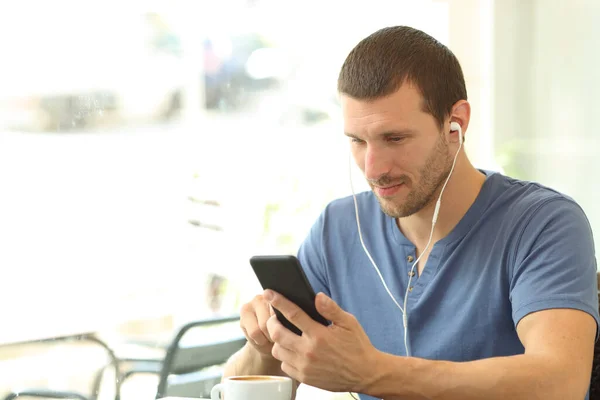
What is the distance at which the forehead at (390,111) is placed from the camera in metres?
1.47

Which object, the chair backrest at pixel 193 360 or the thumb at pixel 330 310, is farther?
the chair backrest at pixel 193 360

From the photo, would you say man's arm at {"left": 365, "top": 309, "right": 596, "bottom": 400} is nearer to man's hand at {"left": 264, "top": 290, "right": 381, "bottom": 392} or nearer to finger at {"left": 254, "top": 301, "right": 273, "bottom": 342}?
man's hand at {"left": 264, "top": 290, "right": 381, "bottom": 392}

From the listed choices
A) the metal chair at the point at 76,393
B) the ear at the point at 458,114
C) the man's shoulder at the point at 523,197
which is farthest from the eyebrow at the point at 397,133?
the metal chair at the point at 76,393

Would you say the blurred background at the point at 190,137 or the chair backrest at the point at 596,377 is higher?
the blurred background at the point at 190,137

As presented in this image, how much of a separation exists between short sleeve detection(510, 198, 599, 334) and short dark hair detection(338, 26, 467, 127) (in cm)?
27

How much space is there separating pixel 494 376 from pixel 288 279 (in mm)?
345

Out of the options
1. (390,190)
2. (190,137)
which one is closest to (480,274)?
(390,190)

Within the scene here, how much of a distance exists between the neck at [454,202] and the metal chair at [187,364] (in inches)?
44.1

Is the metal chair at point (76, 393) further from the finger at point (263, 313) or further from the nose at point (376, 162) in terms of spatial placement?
the nose at point (376, 162)

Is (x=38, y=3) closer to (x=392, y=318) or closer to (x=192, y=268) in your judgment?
(x=192, y=268)

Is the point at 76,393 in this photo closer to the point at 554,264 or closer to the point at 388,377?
the point at 388,377

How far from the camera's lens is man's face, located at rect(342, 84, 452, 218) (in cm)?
148

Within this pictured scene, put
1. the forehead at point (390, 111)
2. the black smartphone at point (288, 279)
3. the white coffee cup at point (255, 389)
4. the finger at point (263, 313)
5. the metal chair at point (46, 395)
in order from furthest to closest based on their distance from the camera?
the metal chair at point (46, 395) → the forehead at point (390, 111) → the finger at point (263, 313) → the white coffee cup at point (255, 389) → the black smartphone at point (288, 279)

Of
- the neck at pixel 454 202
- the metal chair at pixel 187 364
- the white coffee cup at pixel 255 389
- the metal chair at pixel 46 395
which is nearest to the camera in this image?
the white coffee cup at pixel 255 389
